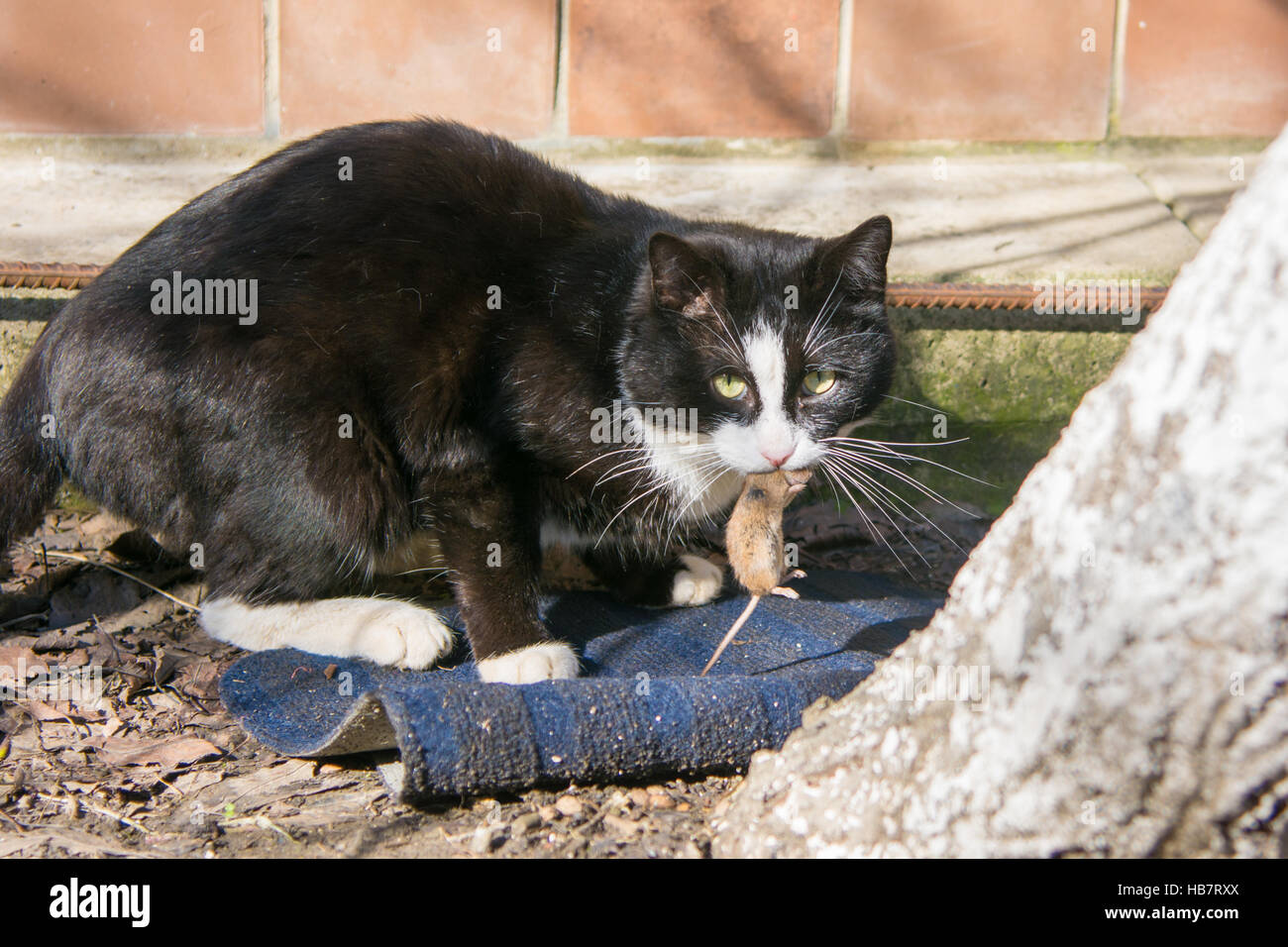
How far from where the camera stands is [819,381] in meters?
2.59

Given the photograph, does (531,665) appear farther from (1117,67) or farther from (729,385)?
(1117,67)

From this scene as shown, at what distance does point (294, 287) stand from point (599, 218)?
2.62 ft

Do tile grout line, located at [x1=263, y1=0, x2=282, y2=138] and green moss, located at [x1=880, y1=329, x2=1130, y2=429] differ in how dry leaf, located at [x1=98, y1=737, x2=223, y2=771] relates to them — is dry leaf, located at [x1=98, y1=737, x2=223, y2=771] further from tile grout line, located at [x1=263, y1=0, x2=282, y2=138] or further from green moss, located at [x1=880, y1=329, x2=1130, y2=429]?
tile grout line, located at [x1=263, y1=0, x2=282, y2=138]

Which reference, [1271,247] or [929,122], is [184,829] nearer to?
[1271,247]


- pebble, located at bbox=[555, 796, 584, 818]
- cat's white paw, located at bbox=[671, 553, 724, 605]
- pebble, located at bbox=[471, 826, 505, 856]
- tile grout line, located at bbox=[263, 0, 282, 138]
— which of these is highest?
tile grout line, located at bbox=[263, 0, 282, 138]

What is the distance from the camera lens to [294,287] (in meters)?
2.52

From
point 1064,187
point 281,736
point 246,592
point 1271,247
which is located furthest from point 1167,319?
point 1064,187

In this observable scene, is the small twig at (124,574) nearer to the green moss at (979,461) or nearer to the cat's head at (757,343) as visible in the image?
the cat's head at (757,343)

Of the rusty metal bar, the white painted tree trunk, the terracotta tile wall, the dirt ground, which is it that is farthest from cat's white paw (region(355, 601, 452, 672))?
the terracotta tile wall

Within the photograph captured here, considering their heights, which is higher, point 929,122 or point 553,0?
point 553,0

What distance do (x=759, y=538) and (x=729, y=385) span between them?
41 centimetres

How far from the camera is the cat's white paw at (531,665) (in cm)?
240

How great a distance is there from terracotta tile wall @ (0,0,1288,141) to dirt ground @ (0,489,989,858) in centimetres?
176

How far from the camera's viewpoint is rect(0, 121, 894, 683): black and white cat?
2.47 m
